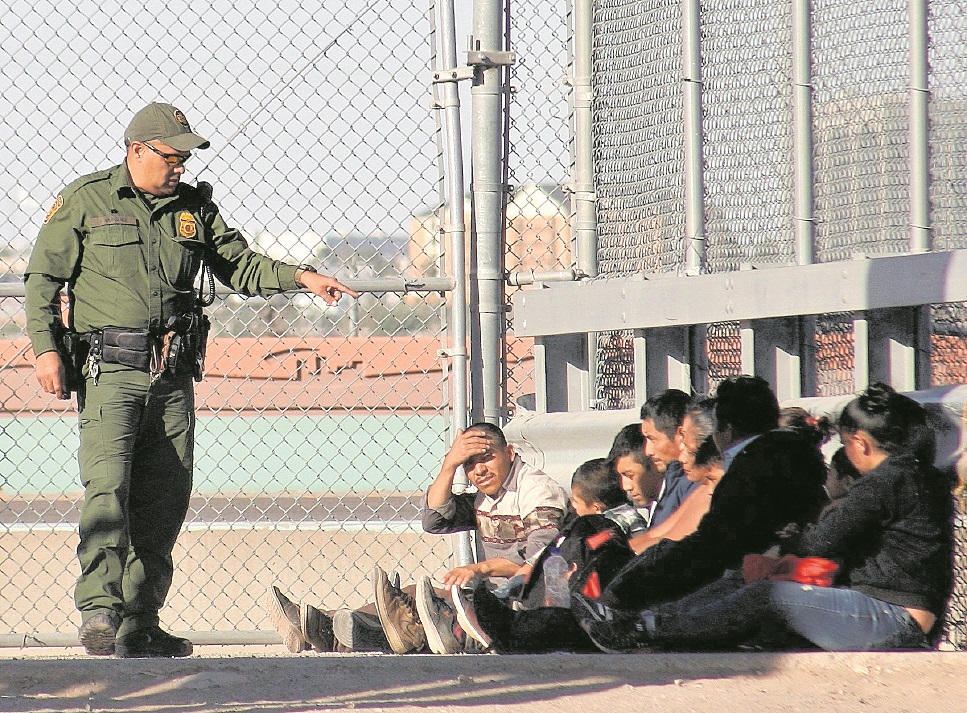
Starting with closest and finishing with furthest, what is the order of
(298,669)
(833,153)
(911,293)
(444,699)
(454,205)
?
(444,699) < (298,669) < (911,293) < (833,153) < (454,205)

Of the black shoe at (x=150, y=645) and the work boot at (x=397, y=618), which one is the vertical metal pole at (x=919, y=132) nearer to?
the work boot at (x=397, y=618)

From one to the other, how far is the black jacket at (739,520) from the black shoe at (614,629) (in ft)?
0.27

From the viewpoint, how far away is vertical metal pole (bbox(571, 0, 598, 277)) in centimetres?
523

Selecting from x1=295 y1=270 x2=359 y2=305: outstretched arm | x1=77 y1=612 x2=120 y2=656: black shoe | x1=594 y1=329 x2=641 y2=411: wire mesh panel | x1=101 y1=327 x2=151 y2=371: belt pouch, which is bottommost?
x1=77 y1=612 x2=120 y2=656: black shoe

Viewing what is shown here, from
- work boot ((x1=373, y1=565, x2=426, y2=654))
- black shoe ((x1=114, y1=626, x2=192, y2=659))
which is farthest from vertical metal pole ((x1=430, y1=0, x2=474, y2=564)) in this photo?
black shoe ((x1=114, y1=626, x2=192, y2=659))

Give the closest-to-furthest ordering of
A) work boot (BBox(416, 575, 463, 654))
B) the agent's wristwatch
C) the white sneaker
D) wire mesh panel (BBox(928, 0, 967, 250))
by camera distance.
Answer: the white sneaker
work boot (BBox(416, 575, 463, 654))
wire mesh panel (BBox(928, 0, 967, 250))
the agent's wristwatch

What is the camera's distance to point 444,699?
10.3 ft

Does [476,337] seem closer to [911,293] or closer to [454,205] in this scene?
[454,205]

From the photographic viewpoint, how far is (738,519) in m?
3.79

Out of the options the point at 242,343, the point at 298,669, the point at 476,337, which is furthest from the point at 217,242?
the point at 242,343

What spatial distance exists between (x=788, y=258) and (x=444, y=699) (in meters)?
2.16

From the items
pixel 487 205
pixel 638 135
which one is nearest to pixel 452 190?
pixel 487 205

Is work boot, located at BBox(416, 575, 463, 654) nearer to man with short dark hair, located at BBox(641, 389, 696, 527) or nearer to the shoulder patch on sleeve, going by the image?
man with short dark hair, located at BBox(641, 389, 696, 527)

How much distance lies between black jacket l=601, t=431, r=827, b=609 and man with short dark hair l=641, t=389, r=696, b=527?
0.51 meters
